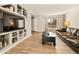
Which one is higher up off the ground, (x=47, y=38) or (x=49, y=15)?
(x=49, y=15)

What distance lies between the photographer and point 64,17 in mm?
7637

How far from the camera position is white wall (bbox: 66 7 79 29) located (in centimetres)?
591

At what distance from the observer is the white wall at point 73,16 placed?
233 inches

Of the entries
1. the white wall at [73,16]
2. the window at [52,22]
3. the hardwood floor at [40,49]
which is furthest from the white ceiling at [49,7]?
the hardwood floor at [40,49]

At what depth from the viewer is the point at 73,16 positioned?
21.2 ft

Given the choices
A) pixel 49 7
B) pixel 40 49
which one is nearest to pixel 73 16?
pixel 49 7

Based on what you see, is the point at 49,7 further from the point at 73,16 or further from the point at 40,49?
the point at 40,49

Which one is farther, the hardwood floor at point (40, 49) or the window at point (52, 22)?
the window at point (52, 22)

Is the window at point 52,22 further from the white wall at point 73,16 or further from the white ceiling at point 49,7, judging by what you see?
the white wall at point 73,16

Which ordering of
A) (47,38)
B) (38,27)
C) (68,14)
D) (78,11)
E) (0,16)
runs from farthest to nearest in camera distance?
(38,27) → (68,14) → (78,11) → (47,38) → (0,16)
